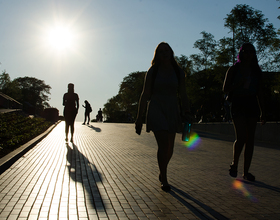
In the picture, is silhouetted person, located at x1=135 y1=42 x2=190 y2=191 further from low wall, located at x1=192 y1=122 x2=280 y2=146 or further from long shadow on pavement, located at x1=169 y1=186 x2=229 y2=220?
low wall, located at x1=192 y1=122 x2=280 y2=146

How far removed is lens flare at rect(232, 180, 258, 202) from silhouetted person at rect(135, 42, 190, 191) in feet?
3.24

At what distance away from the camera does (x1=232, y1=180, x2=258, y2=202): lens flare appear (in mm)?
4343

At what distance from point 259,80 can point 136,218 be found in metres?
3.12

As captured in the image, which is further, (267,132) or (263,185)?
(267,132)

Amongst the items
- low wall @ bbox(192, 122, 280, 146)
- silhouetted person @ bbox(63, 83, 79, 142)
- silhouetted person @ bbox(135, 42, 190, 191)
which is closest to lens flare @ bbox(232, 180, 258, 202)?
silhouetted person @ bbox(135, 42, 190, 191)

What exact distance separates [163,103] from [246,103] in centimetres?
142

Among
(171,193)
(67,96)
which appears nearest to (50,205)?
(171,193)

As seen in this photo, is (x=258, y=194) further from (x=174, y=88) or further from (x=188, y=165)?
(x=188, y=165)

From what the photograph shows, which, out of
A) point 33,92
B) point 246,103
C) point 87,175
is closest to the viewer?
point 246,103

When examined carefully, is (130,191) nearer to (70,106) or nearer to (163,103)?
(163,103)

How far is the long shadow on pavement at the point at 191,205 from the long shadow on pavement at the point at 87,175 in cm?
93

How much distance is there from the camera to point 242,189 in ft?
15.8

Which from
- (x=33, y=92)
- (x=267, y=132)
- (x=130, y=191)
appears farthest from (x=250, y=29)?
(x=33, y=92)

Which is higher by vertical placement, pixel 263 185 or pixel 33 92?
pixel 33 92
